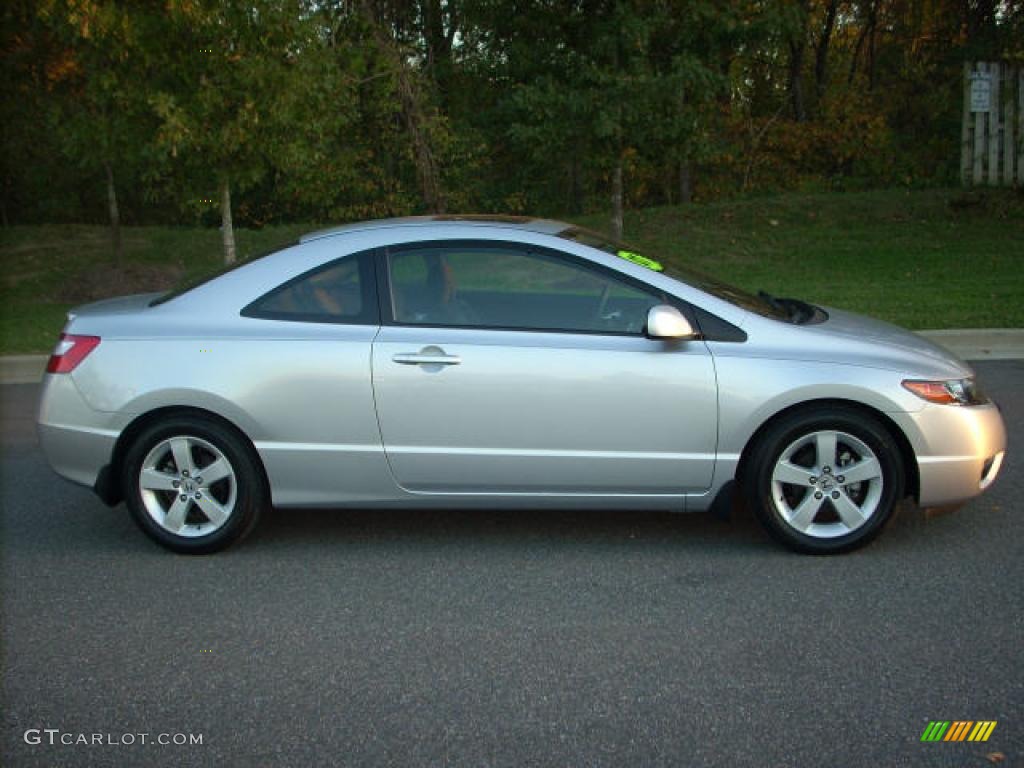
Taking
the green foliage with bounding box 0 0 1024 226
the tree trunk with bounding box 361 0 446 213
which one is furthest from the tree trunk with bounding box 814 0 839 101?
the tree trunk with bounding box 361 0 446 213

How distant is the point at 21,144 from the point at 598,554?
52.0 feet

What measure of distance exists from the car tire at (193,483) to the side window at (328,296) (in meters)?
0.60

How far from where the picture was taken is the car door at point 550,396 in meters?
4.93

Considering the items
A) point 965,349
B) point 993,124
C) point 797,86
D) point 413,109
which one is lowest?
Answer: point 965,349

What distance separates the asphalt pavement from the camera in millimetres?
3455

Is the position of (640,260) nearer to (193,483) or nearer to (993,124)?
(193,483)

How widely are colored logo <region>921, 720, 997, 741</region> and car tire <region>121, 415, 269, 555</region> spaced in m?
3.01

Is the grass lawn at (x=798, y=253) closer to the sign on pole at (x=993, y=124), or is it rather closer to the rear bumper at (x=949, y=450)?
the sign on pole at (x=993, y=124)

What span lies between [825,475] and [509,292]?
1629 millimetres

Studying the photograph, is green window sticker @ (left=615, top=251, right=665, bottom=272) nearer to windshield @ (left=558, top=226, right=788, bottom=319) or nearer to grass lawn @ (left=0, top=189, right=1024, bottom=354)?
windshield @ (left=558, top=226, right=788, bottom=319)

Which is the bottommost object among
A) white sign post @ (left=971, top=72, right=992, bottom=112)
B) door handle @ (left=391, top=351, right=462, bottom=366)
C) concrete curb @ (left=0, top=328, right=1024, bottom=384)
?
concrete curb @ (left=0, top=328, right=1024, bottom=384)

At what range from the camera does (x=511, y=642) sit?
417 centimetres

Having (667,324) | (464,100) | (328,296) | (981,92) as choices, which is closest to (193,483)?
(328,296)

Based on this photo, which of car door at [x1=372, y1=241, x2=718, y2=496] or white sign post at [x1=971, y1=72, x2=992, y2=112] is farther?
white sign post at [x1=971, y1=72, x2=992, y2=112]
